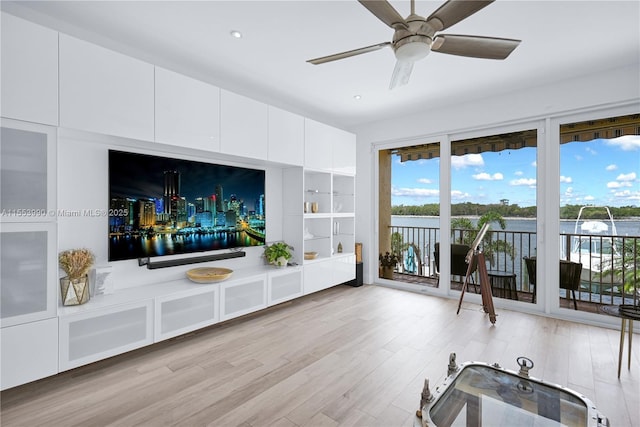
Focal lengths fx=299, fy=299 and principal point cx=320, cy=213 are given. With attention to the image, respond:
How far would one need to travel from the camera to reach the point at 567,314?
11.5 feet

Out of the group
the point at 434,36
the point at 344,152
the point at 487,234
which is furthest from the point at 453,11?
the point at 487,234

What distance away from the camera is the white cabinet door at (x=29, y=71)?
1.88 metres

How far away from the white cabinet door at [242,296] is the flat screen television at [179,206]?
0.53m

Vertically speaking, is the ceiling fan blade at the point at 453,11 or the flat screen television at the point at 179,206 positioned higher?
the ceiling fan blade at the point at 453,11

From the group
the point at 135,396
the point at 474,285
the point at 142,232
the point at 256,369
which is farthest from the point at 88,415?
the point at 474,285

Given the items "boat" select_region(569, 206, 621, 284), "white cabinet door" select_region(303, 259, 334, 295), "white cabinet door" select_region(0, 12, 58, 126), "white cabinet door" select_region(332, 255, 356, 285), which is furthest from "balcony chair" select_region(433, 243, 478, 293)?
"white cabinet door" select_region(0, 12, 58, 126)

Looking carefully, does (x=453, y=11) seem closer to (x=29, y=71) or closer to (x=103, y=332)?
(x=29, y=71)

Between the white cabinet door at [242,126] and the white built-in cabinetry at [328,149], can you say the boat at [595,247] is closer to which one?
the white built-in cabinetry at [328,149]

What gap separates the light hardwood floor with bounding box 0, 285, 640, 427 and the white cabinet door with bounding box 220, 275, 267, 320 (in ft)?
0.60

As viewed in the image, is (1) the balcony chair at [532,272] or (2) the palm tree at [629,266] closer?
(2) the palm tree at [629,266]

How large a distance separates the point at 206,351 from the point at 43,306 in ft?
4.01

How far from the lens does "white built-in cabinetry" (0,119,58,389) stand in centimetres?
189

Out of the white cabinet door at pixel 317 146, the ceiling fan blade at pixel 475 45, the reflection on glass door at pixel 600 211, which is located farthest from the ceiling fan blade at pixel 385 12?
the reflection on glass door at pixel 600 211

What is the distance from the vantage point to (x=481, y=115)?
13.1 ft
